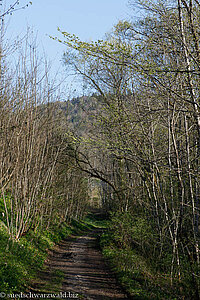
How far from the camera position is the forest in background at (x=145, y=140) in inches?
195

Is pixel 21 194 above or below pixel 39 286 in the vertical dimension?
above

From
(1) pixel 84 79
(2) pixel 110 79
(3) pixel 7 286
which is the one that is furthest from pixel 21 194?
(1) pixel 84 79

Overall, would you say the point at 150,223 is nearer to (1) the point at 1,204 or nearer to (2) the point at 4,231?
(2) the point at 4,231

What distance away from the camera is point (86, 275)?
7.87 metres

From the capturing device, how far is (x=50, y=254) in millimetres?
10383

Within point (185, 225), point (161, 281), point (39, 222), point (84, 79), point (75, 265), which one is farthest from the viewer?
point (84, 79)

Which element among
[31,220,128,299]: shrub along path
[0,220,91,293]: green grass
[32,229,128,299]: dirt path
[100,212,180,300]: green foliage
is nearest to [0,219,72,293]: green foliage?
[0,220,91,293]: green grass

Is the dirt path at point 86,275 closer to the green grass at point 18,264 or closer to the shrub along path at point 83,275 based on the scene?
the shrub along path at point 83,275

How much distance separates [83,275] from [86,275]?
87 mm

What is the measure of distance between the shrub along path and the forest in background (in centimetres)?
43

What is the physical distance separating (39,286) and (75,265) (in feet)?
10.7

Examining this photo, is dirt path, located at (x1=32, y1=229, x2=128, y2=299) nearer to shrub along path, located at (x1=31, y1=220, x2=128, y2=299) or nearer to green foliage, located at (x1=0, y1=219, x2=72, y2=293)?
shrub along path, located at (x1=31, y1=220, x2=128, y2=299)

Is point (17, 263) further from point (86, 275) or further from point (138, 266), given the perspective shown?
point (138, 266)

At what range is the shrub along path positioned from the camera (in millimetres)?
6261
